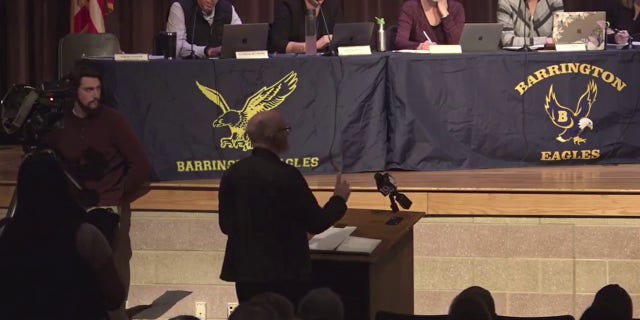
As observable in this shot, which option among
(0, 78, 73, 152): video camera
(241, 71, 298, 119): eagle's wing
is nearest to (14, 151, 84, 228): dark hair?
(0, 78, 73, 152): video camera

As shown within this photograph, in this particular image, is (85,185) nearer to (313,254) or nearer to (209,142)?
(209,142)

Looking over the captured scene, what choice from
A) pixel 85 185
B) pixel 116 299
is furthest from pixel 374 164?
pixel 116 299

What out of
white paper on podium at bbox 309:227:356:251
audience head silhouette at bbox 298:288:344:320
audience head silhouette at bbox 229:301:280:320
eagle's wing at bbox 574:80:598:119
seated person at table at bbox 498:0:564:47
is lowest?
white paper on podium at bbox 309:227:356:251

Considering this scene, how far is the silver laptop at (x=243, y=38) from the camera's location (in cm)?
663

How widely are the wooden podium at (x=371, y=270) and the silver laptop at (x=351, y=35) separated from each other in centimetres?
217

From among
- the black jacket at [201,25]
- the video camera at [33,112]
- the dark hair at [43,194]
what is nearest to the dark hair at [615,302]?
the dark hair at [43,194]

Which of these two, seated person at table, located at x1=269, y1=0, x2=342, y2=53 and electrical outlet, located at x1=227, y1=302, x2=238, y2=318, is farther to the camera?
seated person at table, located at x1=269, y1=0, x2=342, y2=53

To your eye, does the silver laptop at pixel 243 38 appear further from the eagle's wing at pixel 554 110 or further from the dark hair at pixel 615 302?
the dark hair at pixel 615 302

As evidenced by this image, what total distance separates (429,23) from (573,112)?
1.27 m

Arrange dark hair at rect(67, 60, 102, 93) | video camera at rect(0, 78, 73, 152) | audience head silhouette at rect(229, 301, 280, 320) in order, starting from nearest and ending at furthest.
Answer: audience head silhouette at rect(229, 301, 280, 320) < video camera at rect(0, 78, 73, 152) < dark hair at rect(67, 60, 102, 93)

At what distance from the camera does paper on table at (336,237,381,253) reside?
422 centimetres

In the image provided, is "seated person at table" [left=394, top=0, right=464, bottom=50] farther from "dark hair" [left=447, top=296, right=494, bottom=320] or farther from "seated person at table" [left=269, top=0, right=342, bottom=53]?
"dark hair" [left=447, top=296, right=494, bottom=320]

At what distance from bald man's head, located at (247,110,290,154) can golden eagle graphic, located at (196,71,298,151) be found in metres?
2.10

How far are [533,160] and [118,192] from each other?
8.90ft
